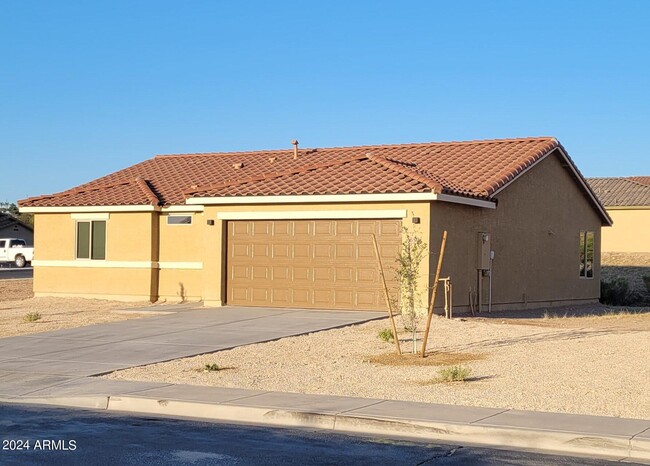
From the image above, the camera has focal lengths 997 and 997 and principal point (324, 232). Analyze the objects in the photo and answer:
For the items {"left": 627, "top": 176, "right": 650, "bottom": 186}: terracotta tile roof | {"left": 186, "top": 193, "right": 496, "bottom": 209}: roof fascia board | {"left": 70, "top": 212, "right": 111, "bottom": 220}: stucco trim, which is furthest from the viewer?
{"left": 627, "top": 176, "right": 650, "bottom": 186}: terracotta tile roof

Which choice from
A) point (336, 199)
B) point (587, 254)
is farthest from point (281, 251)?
point (587, 254)

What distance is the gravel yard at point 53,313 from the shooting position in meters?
21.9

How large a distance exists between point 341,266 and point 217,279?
362 cm

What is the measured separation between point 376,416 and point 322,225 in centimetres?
1332

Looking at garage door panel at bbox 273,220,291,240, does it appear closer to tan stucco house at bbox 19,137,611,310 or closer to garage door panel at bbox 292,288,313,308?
tan stucco house at bbox 19,137,611,310

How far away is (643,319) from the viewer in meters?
26.2

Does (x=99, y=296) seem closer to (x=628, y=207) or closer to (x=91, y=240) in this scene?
(x=91, y=240)

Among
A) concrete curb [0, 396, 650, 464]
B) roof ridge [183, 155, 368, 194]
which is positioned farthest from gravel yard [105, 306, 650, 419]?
roof ridge [183, 155, 368, 194]

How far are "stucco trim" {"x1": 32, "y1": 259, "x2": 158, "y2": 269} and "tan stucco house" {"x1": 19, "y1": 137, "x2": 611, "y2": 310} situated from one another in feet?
0.12

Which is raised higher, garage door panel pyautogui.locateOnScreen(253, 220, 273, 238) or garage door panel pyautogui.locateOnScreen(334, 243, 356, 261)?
garage door panel pyautogui.locateOnScreen(253, 220, 273, 238)

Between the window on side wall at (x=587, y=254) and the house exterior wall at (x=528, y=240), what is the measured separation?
0.26 meters

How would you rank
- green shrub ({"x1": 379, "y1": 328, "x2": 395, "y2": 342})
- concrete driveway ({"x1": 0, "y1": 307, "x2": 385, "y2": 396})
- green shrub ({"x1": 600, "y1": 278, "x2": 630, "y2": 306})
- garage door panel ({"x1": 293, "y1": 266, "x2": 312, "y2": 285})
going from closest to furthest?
concrete driveway ({"x1": 0, "y1": 307, "x2": 385, "y2": 396}) → green shrub ({"x1": 379, "y1": 328, "x2": 395, "y2": 342}) → garage door panel ({"x1": 293, "y1": 266, "x2": 312, "y2": 285}) → green shrub ({"x1": 600, "y1": 278, "x2": 630, "y2": 306})

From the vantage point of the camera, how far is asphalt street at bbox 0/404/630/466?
9.26 m

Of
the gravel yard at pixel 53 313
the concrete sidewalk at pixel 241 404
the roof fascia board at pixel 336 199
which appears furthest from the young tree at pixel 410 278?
the gravel yard at pixel 53 313
